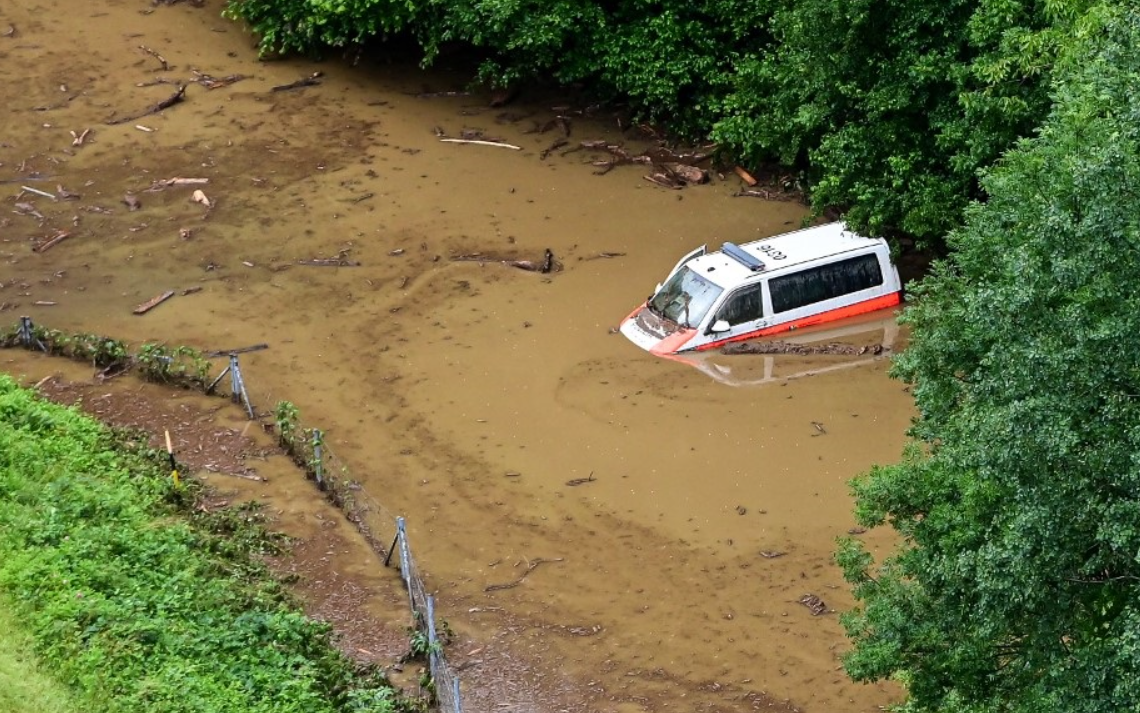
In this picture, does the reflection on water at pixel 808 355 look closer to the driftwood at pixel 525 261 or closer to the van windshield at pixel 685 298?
the van windshield at pixel 685 298

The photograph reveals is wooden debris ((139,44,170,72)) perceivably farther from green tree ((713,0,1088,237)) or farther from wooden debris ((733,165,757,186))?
green tree ((713,0,1088,237))

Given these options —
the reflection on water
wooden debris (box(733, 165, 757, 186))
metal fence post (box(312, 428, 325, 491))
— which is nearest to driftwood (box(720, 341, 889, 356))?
the reflection on water

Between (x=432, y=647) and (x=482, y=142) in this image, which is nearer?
(x=432, y=647)

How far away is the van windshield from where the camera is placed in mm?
19750

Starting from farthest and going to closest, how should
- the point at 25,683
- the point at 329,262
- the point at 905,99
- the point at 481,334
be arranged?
the point at 329,262 → the point at 481,334 → the point at 905,99 → the point at 25,683

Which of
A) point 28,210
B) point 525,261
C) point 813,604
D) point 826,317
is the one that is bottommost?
point 28,210

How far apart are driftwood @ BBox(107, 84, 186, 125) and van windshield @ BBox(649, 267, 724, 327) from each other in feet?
35.4

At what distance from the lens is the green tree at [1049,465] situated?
975cm

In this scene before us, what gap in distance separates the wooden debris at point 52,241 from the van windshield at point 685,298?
8.99m

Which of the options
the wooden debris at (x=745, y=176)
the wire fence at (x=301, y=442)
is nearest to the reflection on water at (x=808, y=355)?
the wooden debris at (x=745, y=176)

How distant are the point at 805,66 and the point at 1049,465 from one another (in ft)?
37.6

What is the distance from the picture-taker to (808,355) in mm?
19938

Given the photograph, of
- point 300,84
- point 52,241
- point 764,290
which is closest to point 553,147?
point 300,84

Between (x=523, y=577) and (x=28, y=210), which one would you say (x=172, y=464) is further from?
(x=28, y=210)
